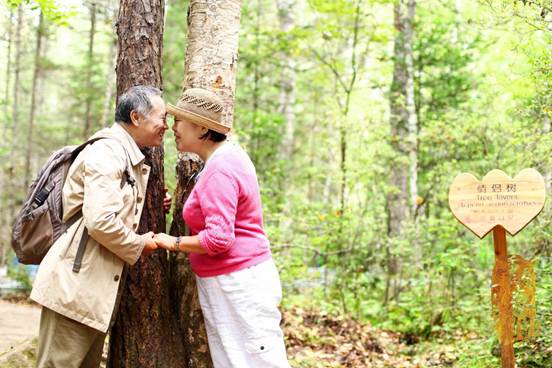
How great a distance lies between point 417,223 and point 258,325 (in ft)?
23.0

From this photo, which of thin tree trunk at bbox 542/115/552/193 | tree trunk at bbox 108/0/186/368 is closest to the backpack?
tree trunk at bbox 108/0/186/368

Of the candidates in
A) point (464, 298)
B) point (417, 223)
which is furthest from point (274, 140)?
point (464, 298)

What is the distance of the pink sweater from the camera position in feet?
10.3

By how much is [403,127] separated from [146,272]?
842 cm

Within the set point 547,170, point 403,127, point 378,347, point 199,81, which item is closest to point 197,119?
point 199,81

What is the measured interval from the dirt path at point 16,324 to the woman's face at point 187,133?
2687 millimetres

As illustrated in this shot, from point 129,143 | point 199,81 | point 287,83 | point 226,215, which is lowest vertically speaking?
point 226,215

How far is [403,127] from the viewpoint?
11320 millimetres

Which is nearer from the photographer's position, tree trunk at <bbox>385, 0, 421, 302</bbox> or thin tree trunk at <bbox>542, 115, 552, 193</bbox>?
thin tree trunk at <bbox>542, 115, 552, 193</bbox>

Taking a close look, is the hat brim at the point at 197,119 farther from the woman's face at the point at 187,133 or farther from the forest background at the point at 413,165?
the forest background at the point at 413,165

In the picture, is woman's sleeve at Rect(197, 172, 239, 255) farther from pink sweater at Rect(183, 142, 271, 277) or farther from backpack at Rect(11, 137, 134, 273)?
backpack at Rect(11, 137, 134, 273)

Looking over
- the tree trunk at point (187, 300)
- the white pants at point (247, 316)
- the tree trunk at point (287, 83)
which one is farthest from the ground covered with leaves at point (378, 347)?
the tree trunk at point (287, 83)

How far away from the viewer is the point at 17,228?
3.34 metres

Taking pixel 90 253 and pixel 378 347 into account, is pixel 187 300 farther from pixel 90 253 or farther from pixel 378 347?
pixel 378 347
